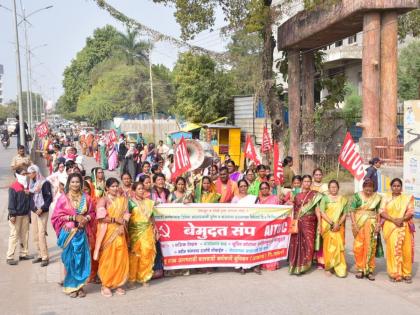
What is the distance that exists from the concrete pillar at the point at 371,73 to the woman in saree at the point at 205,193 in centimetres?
844

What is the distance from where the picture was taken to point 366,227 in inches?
295

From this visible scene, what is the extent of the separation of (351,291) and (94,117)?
51004mm

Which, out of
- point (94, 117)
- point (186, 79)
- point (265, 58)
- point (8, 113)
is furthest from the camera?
point (8, 113)

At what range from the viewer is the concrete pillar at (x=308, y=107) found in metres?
18.7

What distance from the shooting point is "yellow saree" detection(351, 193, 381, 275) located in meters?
7.47

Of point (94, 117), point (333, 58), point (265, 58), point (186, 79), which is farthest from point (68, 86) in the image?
point (265, 58)

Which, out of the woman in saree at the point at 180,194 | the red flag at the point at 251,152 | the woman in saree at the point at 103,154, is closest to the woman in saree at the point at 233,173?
the red flag at the point at 251,152

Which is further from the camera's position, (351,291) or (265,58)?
(265,58)

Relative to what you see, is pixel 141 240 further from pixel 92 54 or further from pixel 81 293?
pixel 92 54

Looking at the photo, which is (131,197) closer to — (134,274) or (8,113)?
(134,274)

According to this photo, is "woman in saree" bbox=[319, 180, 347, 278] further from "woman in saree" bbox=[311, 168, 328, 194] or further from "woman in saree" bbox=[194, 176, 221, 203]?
"woman in saree" bbox=[194, 176, 221, 203]

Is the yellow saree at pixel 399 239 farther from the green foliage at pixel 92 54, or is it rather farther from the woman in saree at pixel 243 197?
the green foliage at pixel 92 54

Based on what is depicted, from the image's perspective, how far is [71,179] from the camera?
693 centimetres

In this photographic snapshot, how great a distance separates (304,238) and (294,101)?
11.3 metres
